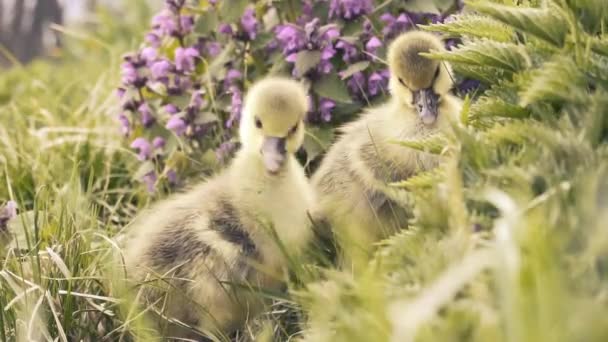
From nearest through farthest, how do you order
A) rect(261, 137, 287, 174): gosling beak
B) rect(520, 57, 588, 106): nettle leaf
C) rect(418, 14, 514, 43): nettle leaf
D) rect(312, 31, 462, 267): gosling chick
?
rect(520, 57, 588, 106): nettle leaf, rect(418, 14, 514, 43): nettle leaf, rect(261, 137, 287, 174): gosling beak, rect(312, 31, 462, 267): gosling chick

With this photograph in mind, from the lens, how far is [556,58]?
2094 millimetres

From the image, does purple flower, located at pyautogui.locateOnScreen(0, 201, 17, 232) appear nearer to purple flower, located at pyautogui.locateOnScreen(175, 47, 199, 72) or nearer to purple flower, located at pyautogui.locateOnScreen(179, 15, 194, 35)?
purple flower, located at pyautogui.locateOnScreen(175, 47, 199, 72)

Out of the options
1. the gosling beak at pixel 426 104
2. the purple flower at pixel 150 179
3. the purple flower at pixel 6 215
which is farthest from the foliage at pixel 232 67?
the purple flower at pixel 6 215

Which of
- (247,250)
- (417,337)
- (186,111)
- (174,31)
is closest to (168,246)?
(247,250)

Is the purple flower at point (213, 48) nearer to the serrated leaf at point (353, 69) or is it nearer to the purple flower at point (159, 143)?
the purple flower at point (159, 143)

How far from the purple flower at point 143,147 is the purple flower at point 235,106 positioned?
0.40 meters

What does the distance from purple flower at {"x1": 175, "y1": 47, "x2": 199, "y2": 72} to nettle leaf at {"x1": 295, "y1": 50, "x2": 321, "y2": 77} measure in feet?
1.68

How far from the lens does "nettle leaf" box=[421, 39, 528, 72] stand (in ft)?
7.36

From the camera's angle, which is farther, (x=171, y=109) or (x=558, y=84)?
(x=171, y=109)

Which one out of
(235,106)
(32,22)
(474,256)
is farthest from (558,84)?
(32,22)

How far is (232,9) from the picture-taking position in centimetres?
351

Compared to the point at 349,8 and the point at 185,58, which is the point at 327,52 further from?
the point at 185,58

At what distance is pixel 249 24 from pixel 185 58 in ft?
1.02

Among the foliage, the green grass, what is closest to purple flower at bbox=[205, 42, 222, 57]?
the foliage
